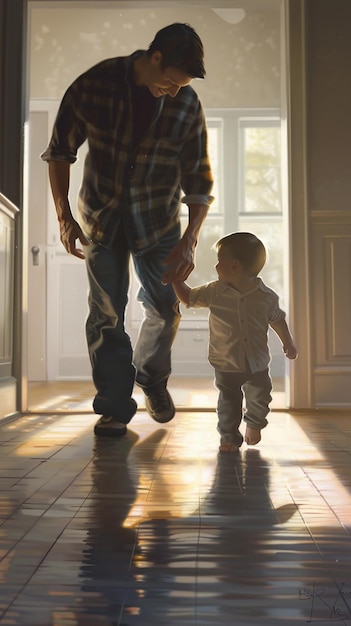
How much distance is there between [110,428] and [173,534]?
3.66 feet

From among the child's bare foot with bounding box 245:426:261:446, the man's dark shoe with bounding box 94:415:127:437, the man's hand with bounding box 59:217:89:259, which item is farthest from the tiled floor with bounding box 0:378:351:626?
the man's hand with bounding box 59:217:89:259

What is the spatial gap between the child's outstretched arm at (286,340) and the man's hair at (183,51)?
705 millimetres

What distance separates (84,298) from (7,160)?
8.21 ft

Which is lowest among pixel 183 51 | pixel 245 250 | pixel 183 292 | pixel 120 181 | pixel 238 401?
pixel 238 401

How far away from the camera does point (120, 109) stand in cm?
212

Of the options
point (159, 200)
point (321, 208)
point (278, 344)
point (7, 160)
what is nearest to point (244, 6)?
point (321, 208)

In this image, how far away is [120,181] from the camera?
7.08 feet

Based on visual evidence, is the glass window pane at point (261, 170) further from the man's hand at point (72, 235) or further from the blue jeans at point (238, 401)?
the blue jeans at point (238, 401)

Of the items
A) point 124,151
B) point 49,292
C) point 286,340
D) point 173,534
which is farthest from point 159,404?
point 49,292

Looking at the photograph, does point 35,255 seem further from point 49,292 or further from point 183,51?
point 183,51

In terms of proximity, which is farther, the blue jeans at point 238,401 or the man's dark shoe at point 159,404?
the man's dark shoe at point 159,404

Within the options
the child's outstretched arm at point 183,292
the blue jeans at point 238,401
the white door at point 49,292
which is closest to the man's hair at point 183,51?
the child's outstretched arm at point 183,292

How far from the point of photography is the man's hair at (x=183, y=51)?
1.94 meters

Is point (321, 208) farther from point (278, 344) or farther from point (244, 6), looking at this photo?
point (278, 344)
